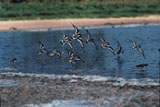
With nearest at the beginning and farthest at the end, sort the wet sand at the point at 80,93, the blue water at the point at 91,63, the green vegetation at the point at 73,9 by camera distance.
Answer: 1. the wet sand at the point at 80,93
2. the blue water at the point at 91,63
3. the green vegetation at the point at 73,9

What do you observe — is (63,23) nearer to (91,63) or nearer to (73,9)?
(73,9)

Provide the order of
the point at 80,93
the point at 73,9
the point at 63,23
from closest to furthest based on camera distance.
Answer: the point at 80,93
the point at 63,23
the point at 73,9

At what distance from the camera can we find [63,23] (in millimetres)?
72062

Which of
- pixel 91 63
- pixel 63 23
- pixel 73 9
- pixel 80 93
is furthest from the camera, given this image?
pixel 73 9

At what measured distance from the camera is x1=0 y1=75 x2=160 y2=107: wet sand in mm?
17922

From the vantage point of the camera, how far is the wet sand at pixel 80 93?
1792 cm

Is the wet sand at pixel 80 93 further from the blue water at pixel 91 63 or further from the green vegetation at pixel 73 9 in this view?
the green vegetation at pixel 73 9

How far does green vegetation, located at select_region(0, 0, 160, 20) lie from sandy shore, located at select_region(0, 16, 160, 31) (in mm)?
3066

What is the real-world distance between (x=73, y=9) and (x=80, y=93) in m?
66.2

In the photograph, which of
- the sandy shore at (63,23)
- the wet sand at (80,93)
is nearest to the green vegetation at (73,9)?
the sandy shore at (63,23)

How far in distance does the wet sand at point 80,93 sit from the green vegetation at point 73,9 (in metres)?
53.4

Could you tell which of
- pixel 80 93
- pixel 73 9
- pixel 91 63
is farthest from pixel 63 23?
pixel 80 93

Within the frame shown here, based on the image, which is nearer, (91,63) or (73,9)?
(91,63)

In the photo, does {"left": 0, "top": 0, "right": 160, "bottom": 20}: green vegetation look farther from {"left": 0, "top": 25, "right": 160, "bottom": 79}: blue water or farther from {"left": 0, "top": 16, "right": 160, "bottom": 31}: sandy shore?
{"left": 0, "top": 25, "right": 160, "bottom": 79}: blue water
